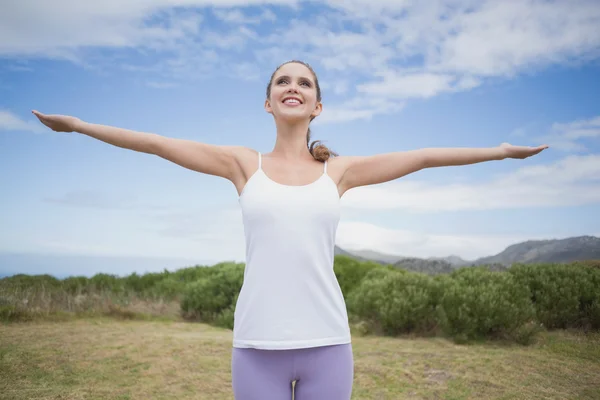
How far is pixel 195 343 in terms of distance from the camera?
7.08 m

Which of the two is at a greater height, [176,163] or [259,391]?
[176,163]

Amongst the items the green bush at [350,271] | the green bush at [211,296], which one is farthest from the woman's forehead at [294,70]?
the green bush at [350,271]

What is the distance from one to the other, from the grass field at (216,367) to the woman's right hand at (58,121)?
3.51 metres

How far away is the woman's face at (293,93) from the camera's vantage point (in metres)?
2.67

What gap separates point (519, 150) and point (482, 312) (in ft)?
17.6

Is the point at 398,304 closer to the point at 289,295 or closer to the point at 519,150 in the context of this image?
the point at 519,150

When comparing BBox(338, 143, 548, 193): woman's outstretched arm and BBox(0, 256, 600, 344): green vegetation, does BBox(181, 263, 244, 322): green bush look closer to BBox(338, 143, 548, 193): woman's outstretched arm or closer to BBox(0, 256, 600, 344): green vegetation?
BBox(0, 256, 600, 344): green vegetation

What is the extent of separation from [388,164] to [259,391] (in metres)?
1.35

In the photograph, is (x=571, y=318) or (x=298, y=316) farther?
(x=571, y=318)

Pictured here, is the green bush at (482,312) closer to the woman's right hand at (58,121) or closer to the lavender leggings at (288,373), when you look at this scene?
the lavender leggings at (288,373)

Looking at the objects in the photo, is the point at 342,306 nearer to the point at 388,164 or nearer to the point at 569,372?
the point at 388,164

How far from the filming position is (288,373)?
231 centimetres

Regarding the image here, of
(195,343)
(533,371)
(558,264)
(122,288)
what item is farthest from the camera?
(122,288)

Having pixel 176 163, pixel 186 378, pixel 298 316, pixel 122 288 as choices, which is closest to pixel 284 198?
pixel 298 316
